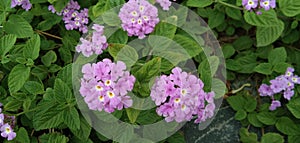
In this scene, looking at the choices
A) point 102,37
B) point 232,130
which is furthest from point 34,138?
point 232,130

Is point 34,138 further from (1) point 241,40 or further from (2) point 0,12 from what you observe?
(1) point 241,40

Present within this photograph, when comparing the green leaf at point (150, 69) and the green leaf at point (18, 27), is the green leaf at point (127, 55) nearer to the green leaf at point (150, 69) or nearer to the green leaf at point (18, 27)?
the green leaf at point (150, 69)


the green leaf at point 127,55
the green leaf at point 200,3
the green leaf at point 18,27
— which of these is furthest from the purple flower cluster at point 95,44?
the green leaf at point 200,3

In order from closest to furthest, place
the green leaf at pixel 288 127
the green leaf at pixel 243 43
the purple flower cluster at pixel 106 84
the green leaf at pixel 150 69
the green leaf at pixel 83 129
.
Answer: the purple flower cluster at pixel 106 84
the green leaf at pixel 150 69
the green leaf at pixel 83 129
the green leaf at pixel 288 127
the green leaf at pixel 243 43

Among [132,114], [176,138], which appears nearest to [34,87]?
[132,114]

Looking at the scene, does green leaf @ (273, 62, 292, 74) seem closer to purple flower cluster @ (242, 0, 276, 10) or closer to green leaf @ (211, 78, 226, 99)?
purple flower cluster @ (242, 0, 276, 10)

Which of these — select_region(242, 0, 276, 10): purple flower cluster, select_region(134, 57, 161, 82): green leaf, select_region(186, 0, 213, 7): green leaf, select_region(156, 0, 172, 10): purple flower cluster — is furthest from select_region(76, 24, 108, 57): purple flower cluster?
select_region(242, 0, 276, 10): purple flower cluster

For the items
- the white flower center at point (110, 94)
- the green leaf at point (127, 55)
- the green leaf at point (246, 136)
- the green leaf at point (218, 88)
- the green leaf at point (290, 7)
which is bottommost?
the green leaf at point (246, 136)
